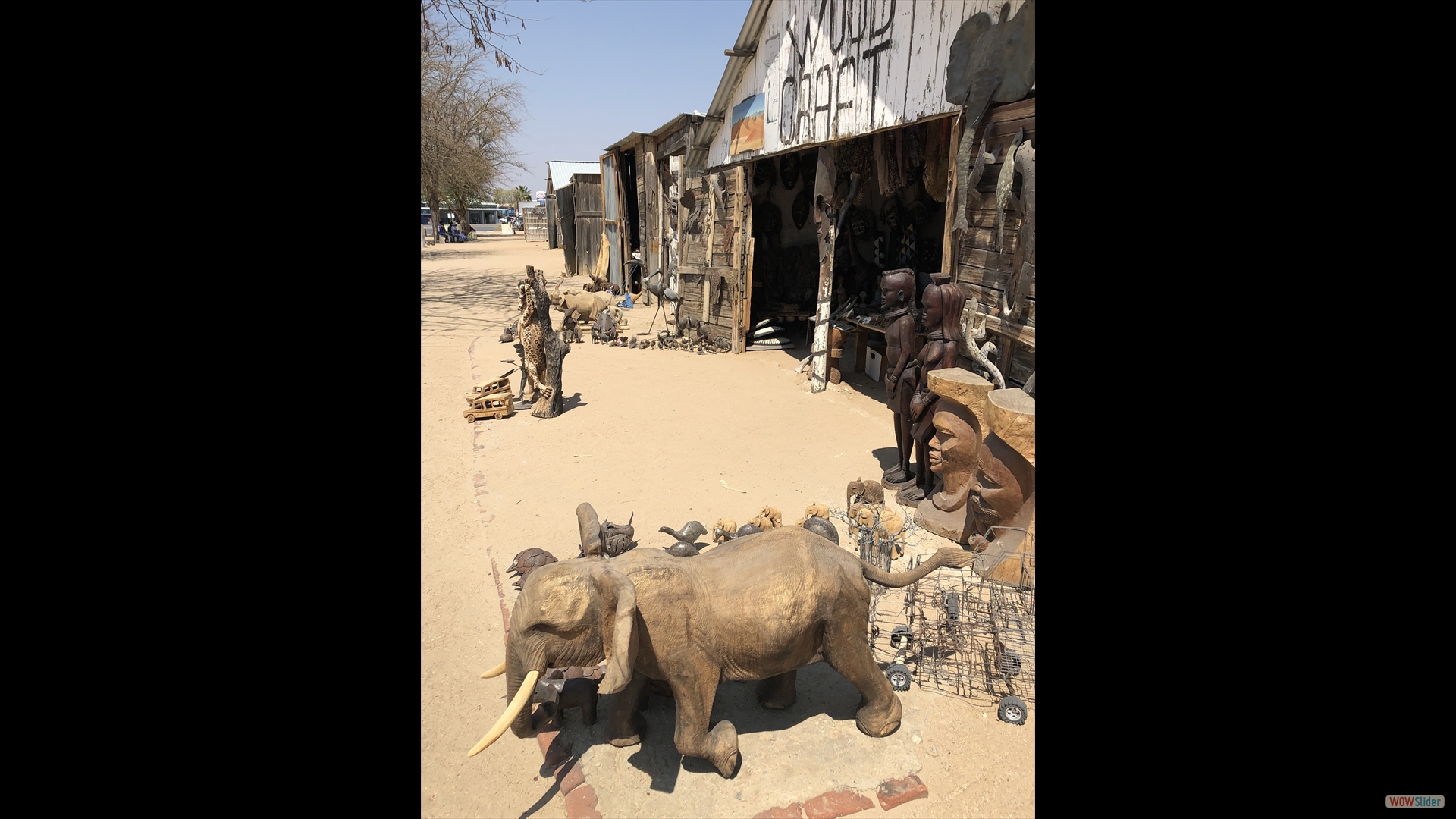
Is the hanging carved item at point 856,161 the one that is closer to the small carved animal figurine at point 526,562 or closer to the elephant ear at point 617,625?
the small carved animal figurine at point 526,562

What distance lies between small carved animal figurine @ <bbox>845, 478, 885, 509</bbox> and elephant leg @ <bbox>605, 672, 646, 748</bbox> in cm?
330

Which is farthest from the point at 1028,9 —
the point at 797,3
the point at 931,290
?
the point at 797,3

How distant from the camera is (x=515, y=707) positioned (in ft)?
8.80

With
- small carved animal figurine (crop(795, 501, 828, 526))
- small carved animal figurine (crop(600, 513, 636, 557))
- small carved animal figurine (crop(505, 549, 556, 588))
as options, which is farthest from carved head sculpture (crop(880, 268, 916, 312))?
small carved animal figurine (crop(505, 549, 556, 588))

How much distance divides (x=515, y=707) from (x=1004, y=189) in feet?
18.9

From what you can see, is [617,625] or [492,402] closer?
[617,625]

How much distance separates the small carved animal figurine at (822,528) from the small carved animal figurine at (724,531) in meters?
0.55

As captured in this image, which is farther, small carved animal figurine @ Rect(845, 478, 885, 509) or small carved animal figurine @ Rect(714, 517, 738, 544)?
small carved animal figurine @ Rect(845, 478, 885, 509)

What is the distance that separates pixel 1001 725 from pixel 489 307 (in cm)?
1715

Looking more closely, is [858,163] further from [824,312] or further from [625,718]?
[625,718]

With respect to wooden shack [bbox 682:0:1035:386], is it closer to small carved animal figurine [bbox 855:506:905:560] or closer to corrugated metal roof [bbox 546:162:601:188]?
small carved animal figurine [bbox 855:506:905:560]

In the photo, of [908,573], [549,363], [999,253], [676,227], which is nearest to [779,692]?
[908,573]

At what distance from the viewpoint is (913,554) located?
538 centimetres

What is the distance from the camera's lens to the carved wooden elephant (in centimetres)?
276
